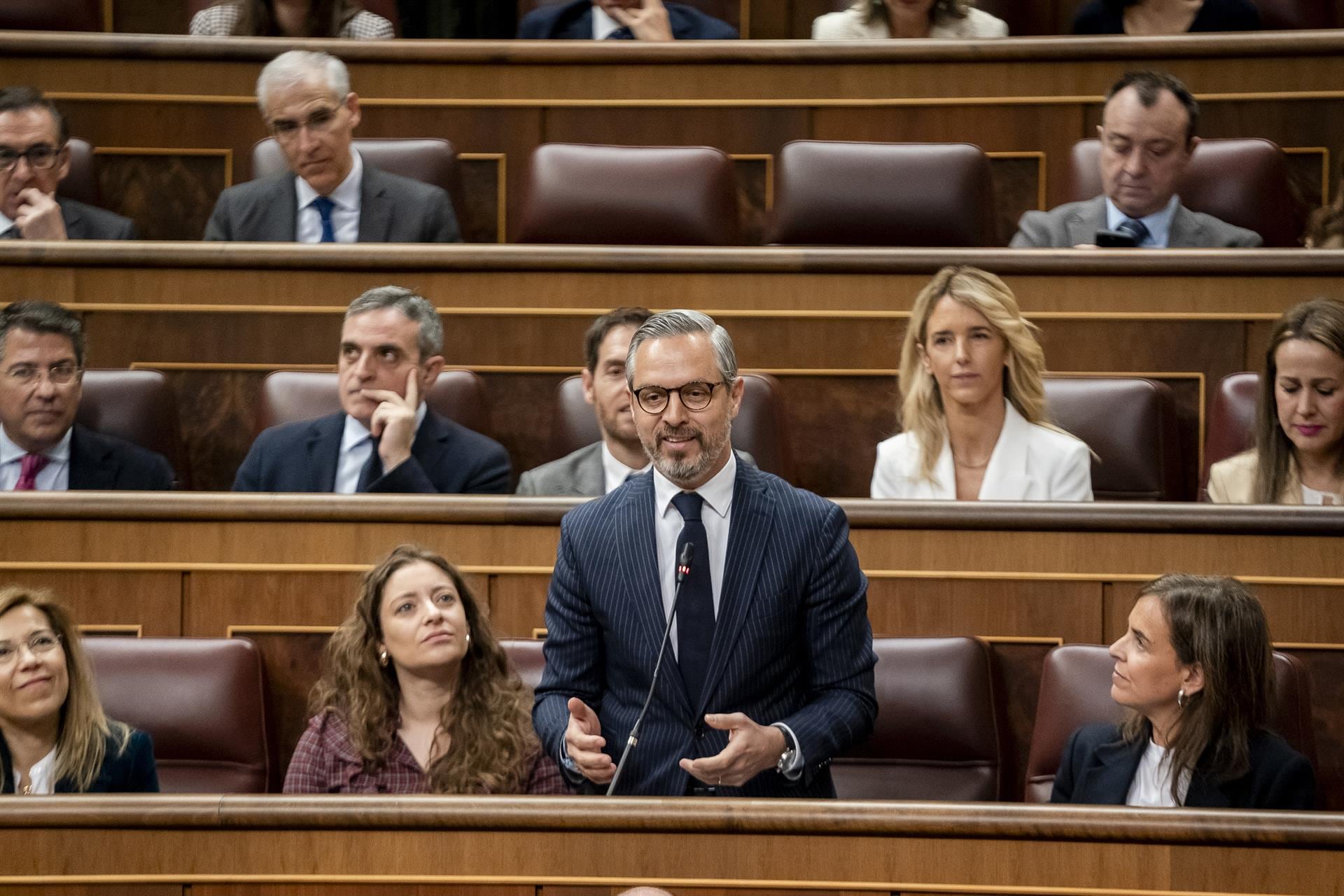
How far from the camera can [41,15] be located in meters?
2.13

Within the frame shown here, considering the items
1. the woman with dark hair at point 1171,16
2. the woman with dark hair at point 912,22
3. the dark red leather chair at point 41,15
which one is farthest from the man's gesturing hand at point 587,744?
the dark red leather chair at point 41,15

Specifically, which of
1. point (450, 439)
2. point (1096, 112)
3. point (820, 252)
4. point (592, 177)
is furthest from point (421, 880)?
point (1096, 112)

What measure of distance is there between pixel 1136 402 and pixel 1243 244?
30cm

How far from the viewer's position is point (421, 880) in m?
0.93

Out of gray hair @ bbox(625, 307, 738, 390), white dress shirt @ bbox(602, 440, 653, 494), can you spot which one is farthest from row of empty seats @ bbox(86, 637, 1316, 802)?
gray hair @ bbox(625, 307, 738, 390)

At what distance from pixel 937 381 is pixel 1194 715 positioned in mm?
427

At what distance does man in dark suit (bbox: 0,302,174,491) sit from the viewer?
57.6 inches

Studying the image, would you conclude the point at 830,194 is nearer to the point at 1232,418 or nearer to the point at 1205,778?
the point at 1232,418

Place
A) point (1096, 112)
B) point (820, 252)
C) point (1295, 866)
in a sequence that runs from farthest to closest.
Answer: point (1096, 112), point (820, 252), point (1295, 866)

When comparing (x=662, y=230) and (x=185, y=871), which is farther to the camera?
(x=662, y=230)

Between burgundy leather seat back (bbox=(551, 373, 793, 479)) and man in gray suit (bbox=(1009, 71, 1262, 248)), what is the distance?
384 mm

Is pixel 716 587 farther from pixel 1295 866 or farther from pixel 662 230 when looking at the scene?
pixel 662 230

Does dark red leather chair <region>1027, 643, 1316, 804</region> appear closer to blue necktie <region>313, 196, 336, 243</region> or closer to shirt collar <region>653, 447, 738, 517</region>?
shirt collar <region>653, 447, 738, 517</region>

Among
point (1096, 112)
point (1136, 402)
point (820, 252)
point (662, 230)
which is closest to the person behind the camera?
point (1136, 402)
